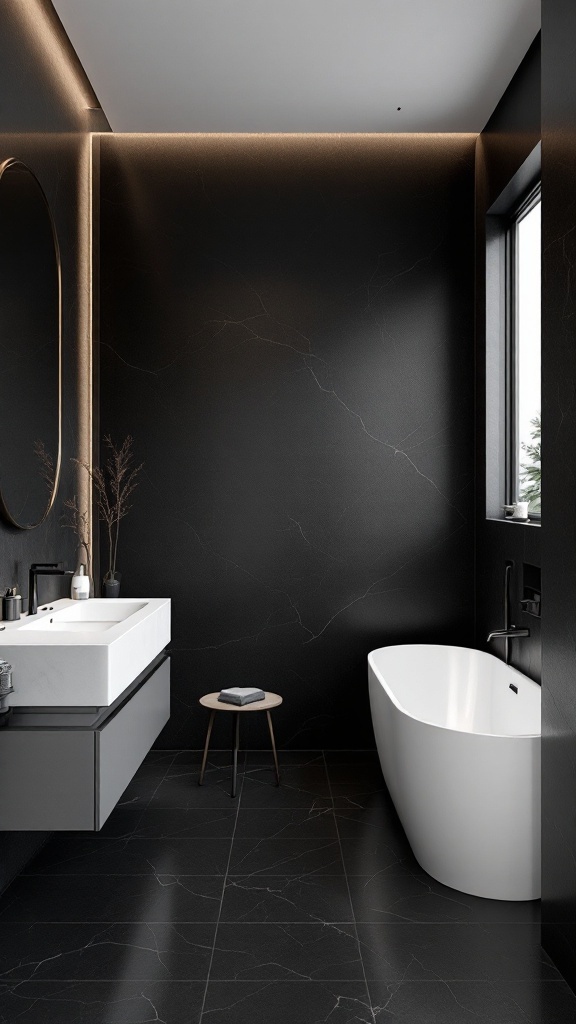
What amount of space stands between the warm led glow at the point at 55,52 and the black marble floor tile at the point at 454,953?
359 centimetres

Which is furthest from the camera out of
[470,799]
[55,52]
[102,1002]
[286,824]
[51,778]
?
[55,52]

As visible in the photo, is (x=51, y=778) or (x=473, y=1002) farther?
(x=51, y=778)

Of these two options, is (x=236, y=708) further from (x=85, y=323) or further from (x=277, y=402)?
(x=85, y=323)

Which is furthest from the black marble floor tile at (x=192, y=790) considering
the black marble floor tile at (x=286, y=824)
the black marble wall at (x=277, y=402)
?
the black marble wall at (x=277, y=402)

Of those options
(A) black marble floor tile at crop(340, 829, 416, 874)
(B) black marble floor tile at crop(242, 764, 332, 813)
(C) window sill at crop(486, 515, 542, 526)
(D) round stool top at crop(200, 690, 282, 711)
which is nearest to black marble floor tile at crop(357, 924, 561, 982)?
(A) black marble floor tile at crop(340, 829, 416, 874)

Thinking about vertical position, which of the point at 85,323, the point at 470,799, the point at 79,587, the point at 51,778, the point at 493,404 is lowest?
the point at 470,799

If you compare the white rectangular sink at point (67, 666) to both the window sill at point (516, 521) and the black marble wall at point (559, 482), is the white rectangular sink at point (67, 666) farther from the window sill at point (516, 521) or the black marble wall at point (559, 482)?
the window sill at point (516, 521)

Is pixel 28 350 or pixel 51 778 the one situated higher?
pixel 28 350

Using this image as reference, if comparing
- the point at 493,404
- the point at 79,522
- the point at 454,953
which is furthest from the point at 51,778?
the point at 493,404

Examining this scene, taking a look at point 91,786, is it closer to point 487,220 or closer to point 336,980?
point 336,980

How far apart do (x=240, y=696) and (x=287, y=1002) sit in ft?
5.59

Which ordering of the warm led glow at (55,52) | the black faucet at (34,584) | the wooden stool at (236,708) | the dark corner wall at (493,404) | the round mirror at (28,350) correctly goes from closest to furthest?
the round mirror at (28,350) → the black faucet at (34,584) → the warm led glow at (55,52) → the dark corner wall at (493,404) → the wooden stool at (236,708)

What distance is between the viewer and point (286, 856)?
10.1 ft

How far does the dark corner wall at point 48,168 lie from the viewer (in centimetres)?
295
